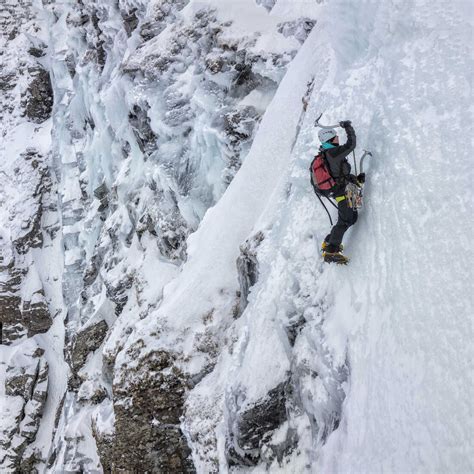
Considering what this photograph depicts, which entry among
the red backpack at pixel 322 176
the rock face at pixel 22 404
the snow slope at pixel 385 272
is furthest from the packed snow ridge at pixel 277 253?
the rock face at pixel 22 404

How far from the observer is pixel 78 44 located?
3161 centimetres

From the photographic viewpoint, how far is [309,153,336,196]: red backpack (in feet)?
21.3

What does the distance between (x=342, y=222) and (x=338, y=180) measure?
0.62 m

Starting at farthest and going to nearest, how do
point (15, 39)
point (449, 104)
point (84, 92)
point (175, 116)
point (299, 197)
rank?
point (15, 39) < point (84, 92) < point (175, 116) < point (299, 197) < point (449, 104)

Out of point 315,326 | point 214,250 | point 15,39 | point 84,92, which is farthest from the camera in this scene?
point 15,39

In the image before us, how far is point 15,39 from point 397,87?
4415 cm

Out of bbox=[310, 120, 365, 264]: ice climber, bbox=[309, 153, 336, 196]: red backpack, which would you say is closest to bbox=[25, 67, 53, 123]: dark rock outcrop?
bbox=[309, 153, 336, 196]: red backpack

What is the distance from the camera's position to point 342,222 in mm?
6469

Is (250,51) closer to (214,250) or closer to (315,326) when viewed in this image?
(214,250)

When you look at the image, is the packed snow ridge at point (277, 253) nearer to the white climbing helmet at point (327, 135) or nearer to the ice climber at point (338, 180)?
the ice climber at point (338, 180)

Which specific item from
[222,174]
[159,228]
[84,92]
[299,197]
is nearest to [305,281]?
[299,197]

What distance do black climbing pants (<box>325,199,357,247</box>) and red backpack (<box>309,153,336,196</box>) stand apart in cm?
32

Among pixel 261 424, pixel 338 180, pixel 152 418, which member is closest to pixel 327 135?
pixel 338 180

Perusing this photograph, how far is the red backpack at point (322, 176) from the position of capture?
6496mm
